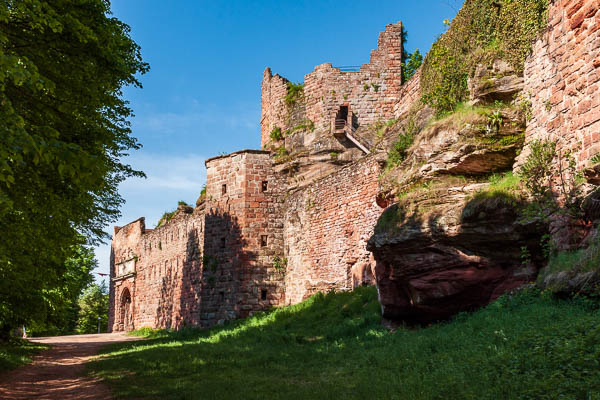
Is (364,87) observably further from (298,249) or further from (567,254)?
(567,254)

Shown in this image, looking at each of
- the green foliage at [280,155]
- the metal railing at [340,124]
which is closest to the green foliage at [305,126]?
the metal railing at [340,124]

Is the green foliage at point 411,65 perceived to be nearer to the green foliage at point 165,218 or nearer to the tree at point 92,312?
the green foliage at point 165,218

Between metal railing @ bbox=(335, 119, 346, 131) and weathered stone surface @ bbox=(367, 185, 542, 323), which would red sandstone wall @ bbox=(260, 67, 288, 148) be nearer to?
metal railing @ bbox=(335, 119, 346, 131)

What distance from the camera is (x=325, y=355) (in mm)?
9789

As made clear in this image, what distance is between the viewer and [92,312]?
47.8 meters

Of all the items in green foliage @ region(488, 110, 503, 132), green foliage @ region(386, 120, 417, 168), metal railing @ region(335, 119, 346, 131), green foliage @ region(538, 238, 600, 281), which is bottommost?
green foliage @ region(538, 238, 600, 281)

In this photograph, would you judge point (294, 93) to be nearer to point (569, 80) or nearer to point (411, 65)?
point (411, 65)

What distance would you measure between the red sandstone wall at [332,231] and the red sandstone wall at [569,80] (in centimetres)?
680

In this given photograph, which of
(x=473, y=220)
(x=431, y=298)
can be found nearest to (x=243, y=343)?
(x=431, y=298)

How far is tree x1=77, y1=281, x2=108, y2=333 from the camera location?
4709 centimetres

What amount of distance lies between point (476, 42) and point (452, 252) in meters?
4.75

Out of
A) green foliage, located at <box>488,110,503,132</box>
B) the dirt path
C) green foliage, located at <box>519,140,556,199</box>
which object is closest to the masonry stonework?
green foliage, located at <box>519,140,556,199</box>

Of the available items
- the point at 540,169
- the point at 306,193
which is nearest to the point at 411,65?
the point at 306,193

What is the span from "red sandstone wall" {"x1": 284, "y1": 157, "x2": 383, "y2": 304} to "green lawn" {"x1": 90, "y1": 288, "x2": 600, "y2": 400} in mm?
3158
